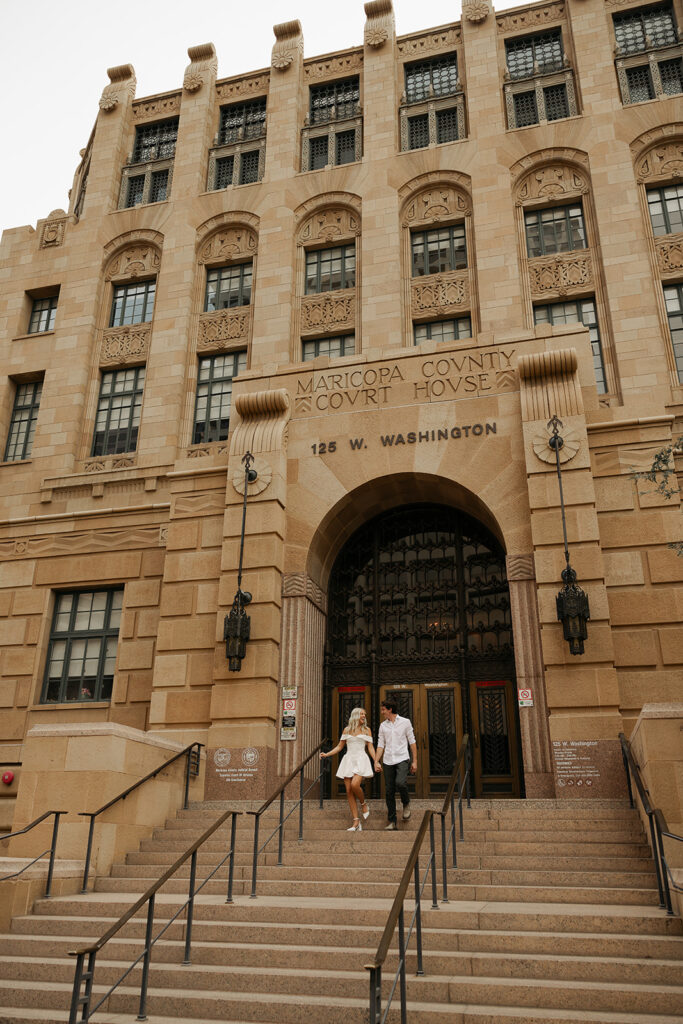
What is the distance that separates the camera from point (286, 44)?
26250 millimetres

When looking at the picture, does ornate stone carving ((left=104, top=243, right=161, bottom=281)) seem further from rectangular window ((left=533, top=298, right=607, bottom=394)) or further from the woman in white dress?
the woman in white dress

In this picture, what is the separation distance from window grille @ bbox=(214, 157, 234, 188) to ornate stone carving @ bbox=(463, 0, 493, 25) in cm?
834

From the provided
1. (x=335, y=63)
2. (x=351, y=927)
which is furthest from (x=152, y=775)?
(x=335, y=63)

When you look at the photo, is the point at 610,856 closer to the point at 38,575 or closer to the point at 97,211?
the point at 38,575

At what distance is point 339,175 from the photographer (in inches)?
920

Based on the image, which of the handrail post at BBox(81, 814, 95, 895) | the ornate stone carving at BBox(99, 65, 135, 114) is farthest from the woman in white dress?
the ornate stone carving at BBox(99, 65, 135, 114)

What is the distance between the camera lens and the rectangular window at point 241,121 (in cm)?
2572

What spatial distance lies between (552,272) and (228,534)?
10800 mm

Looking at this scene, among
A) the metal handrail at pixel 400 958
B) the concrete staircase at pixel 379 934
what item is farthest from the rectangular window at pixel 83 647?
the metal handrail at pixel 400 958

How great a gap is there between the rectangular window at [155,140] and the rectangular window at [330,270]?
7291 mm

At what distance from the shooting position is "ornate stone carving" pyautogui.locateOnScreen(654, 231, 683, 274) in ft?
64.4

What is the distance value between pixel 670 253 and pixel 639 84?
5.93 m

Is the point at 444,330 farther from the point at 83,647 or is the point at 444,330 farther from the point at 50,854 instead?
the point at 50,854

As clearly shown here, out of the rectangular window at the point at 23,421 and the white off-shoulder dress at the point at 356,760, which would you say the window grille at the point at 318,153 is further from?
the white off-shoulder dress at the point at 356,760
